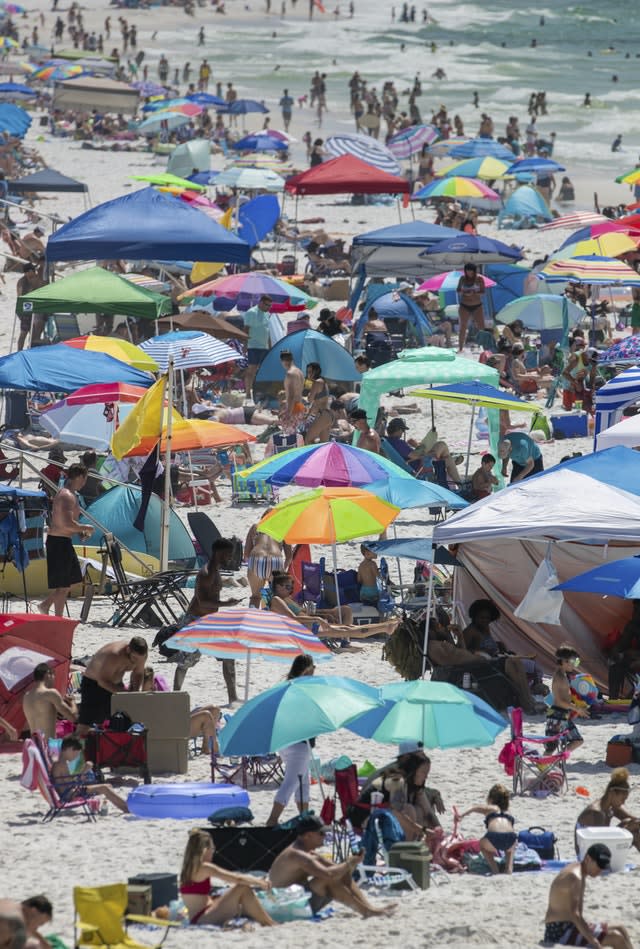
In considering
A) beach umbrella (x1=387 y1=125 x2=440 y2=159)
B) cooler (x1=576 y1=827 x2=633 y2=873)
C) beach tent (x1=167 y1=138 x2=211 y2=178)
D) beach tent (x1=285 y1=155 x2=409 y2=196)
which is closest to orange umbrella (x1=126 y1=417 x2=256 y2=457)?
cooler (x1=576 y1=827 x2=633 y2=873)

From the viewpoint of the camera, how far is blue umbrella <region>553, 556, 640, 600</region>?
10.1 m

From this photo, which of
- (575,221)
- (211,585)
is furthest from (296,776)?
(575,221)

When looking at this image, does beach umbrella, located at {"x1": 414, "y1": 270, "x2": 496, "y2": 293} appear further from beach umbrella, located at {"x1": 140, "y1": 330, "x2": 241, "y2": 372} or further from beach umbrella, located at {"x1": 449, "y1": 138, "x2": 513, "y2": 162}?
beach umbrella, located at {"x1": 449, "y1": 138, "x2": 513, "y2": 162}

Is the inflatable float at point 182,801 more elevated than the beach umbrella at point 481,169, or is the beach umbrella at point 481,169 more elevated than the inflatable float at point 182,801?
the beach umbrella at point 481,169

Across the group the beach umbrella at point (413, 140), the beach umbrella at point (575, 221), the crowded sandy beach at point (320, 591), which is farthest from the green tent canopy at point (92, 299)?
the beach umbrella at point (413, 140)

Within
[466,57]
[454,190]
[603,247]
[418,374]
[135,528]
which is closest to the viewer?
[135,528]

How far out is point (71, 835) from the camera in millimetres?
8242

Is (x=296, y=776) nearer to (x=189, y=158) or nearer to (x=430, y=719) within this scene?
(x=430, y=719)

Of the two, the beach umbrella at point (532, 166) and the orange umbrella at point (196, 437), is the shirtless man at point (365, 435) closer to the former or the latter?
the orange umbrella at point (196, 437)

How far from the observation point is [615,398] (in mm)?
14719

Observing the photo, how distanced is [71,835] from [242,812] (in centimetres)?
86

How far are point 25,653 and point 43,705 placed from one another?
0.61m

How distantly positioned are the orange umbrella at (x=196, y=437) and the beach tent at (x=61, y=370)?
137 centimetres

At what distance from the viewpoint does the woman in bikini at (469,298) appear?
68.3 feet
